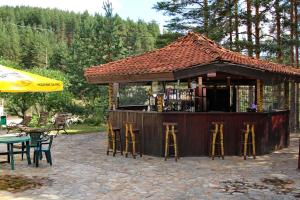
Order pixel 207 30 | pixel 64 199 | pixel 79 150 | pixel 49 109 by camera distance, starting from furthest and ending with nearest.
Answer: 1. pixel 49 109
2. pixel 207 30
3. pixel 79 150
4. pixel 64 199

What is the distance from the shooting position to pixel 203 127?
12359mm

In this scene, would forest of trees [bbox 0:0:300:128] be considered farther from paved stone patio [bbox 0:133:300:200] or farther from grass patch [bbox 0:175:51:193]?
grass patch [bbox 0:175:51:193]

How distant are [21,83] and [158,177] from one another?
371 centimetres

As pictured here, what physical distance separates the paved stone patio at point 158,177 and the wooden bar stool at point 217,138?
0.31 meters

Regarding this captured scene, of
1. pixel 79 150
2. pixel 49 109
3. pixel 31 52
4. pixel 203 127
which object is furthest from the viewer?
pixel 31 52

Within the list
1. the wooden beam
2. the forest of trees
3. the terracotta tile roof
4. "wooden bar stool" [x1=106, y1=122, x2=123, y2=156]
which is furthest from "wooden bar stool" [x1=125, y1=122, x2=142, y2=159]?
the forest of trees

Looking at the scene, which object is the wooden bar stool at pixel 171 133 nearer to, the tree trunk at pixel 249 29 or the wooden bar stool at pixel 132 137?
the wooden bar stool at pixel 132 137

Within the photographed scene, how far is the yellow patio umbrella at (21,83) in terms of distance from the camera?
8.90 metres

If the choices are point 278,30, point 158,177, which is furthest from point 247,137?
point 278,30

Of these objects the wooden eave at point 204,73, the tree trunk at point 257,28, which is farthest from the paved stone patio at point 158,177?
the tree trunk at point 257,28

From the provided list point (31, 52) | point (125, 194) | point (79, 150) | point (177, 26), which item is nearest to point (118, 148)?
point (79, 150)

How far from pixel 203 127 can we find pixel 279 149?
335cm

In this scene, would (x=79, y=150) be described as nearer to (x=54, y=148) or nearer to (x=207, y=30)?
(x=54, y=148)

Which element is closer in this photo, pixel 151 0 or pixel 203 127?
pixel 203 127
